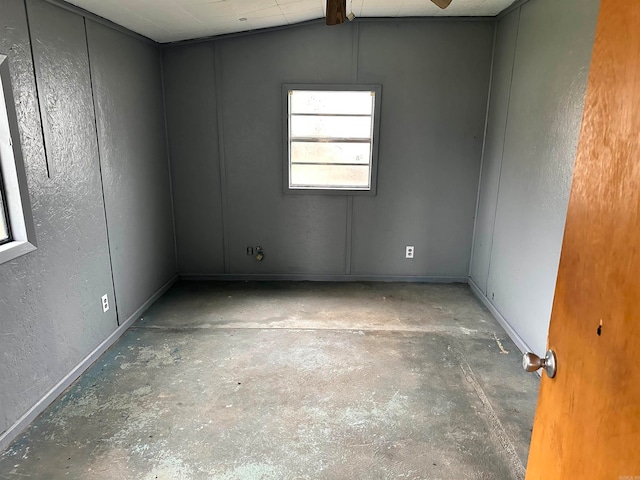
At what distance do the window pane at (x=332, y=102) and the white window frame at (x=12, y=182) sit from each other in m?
2.32

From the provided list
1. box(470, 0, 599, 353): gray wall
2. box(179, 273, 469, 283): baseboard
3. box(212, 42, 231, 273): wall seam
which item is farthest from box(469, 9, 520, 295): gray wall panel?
box(212, 42, 231, 273): wall seam

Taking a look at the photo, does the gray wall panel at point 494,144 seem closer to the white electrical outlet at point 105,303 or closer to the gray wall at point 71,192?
the gray wall at point 71,192

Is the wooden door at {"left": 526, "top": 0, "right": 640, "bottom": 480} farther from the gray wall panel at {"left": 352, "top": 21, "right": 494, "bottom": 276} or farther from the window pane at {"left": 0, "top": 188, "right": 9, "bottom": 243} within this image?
the gray wall panel at {"left": 352, "top": 21, "right": 494, "bottom": 276}

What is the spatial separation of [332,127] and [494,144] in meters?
1.47

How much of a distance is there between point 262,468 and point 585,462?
4.74 ft

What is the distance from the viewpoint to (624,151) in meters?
0.74

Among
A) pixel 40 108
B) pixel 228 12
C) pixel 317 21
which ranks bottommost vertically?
pixel 40 108

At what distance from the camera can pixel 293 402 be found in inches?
92.1

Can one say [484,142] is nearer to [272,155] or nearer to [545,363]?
[272,155]

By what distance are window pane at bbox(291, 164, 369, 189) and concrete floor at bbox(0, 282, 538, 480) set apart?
1241 mm

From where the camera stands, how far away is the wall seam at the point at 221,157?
3.73 meters

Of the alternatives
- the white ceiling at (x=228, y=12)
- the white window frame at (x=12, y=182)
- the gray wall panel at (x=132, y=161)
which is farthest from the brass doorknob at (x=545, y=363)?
the gray wall panel at (x=132, y=161)

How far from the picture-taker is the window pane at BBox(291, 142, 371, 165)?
12.9 ft

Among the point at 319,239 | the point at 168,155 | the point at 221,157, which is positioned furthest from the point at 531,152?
the point at 168,155
